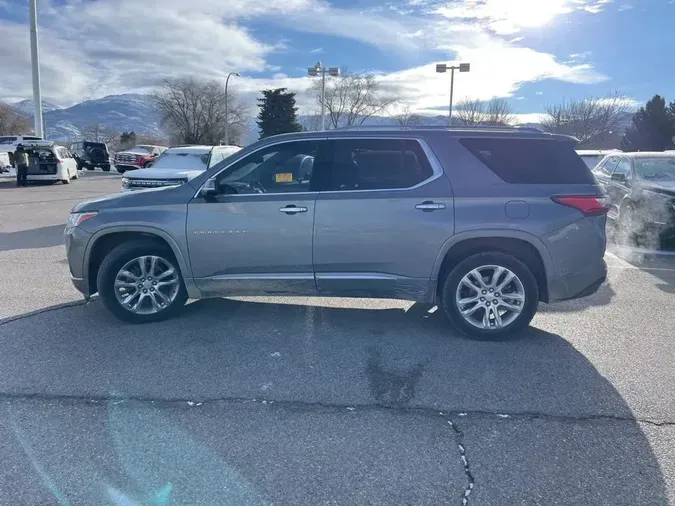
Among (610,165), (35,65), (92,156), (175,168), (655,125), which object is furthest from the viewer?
(655,125)

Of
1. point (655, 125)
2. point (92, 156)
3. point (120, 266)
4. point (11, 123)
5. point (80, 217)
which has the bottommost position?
point (120, 266)

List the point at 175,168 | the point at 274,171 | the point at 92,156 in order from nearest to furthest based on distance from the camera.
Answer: the point at 274,171
the point at 175,168
the point at 92,156

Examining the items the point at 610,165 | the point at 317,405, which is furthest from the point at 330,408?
the point at 610,165

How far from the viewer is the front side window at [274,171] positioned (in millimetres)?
4902

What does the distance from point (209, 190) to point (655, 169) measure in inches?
357

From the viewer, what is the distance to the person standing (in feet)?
68.0

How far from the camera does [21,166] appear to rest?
2086cm

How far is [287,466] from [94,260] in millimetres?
3276

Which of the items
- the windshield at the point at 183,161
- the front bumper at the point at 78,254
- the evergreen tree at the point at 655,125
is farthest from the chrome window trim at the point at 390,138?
the evergreen tree at the point at 655,125

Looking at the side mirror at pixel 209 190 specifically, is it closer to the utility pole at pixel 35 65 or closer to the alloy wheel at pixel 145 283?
the alloy wheel at pixel 145 283

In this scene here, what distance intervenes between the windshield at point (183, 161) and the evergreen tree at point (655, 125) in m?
36.8

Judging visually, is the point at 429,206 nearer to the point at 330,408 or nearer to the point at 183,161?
the point at 330,408

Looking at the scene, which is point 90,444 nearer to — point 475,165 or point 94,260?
point 94,260

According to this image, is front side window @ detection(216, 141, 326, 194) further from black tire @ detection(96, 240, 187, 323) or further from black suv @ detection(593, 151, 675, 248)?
black suv @ detection(593, 151, 675, 248)
